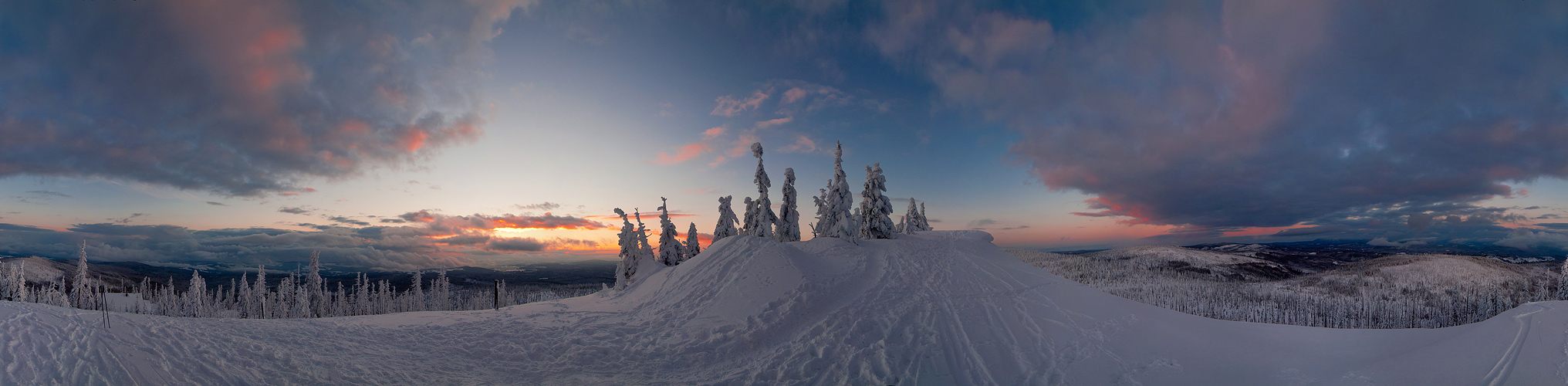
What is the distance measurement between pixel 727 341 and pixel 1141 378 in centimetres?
893

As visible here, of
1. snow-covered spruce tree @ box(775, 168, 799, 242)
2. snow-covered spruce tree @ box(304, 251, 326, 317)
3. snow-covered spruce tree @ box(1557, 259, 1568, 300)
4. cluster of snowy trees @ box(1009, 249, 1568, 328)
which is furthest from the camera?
snow-covered spruce tree @ box(304, 251, 326, 317)

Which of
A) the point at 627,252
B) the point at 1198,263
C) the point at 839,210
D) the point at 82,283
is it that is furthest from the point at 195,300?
the point at 1198,263

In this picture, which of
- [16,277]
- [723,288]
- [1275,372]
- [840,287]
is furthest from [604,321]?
[16,277]

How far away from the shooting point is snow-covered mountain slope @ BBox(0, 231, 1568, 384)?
307 inches

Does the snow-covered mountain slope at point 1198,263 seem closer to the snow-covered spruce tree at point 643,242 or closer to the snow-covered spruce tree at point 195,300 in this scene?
the snow-covered spruce tree at point 643,242

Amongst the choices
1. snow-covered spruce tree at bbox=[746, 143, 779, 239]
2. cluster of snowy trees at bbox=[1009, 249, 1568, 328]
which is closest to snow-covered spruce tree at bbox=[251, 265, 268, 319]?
snow-covered spruce tree at bbox=[746, 143, 779, 239]

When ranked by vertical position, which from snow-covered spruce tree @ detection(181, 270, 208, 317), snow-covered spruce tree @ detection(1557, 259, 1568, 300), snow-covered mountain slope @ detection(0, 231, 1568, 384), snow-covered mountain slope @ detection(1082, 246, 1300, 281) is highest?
snow-covered spruce tree @ detection(1557, 259, 1568, 300)

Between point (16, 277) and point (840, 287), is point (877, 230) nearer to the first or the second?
point (840, 287)

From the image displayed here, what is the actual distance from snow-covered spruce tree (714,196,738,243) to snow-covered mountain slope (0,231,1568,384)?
18.3 m

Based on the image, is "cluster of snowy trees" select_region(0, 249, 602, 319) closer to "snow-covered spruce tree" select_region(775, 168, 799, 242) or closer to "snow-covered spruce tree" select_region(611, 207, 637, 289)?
"snow-covered spruce tree" select_region(611, 207, 637, 289)

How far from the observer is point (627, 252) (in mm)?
32188

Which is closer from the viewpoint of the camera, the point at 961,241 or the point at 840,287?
the point at 840,287

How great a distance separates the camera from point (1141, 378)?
922 centimetres

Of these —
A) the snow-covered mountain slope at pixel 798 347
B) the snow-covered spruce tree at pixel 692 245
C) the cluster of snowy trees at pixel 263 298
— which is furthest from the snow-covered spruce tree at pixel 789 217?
the cluster of snowy trees at pixel 263 298
